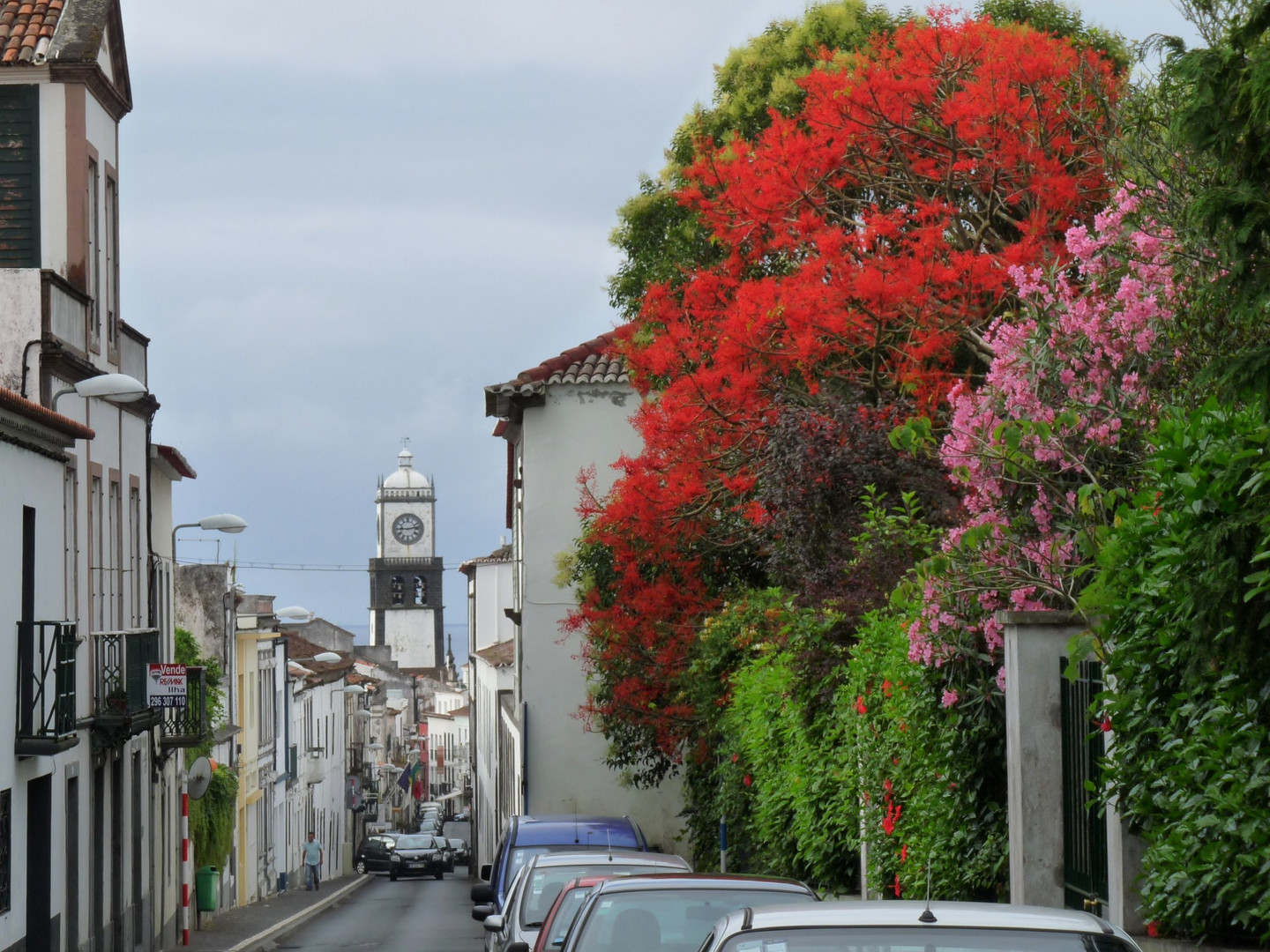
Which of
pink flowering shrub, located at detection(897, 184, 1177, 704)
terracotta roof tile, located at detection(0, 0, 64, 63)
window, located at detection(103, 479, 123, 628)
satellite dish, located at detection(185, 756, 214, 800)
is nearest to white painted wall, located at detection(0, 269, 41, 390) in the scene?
terracotta roof tile, located at detection(0, 0, 64, 63)

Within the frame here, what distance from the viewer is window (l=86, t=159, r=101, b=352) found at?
2189 centimetres

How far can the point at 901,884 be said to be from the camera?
476 inches

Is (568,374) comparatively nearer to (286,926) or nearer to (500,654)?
(286,926)

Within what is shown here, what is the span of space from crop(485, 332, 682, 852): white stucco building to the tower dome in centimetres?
13851

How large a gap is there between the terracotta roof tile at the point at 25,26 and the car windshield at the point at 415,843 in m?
48.8

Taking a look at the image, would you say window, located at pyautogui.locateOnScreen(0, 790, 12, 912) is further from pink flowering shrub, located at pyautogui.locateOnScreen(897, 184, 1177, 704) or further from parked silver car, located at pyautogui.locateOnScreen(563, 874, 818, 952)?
pink flowering shrub, located at pyautogui.locateOnScreen(897, 184, 1177, 704)

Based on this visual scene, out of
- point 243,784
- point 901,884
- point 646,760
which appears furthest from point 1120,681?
point 243,784

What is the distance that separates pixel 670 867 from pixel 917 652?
339 cm

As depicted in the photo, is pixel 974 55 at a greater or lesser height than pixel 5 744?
greater

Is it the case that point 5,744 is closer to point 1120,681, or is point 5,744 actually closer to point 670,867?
point 670,867

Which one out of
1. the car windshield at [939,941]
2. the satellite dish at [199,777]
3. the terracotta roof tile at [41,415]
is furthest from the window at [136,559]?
the car windshield at [939,941]

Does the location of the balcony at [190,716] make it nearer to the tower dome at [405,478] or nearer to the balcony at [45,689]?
the balcony at [45,689]

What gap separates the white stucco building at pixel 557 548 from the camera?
30516mm

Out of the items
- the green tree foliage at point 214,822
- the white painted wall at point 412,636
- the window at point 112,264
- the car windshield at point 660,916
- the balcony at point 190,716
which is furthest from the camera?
the white painted wall at point 412,636
